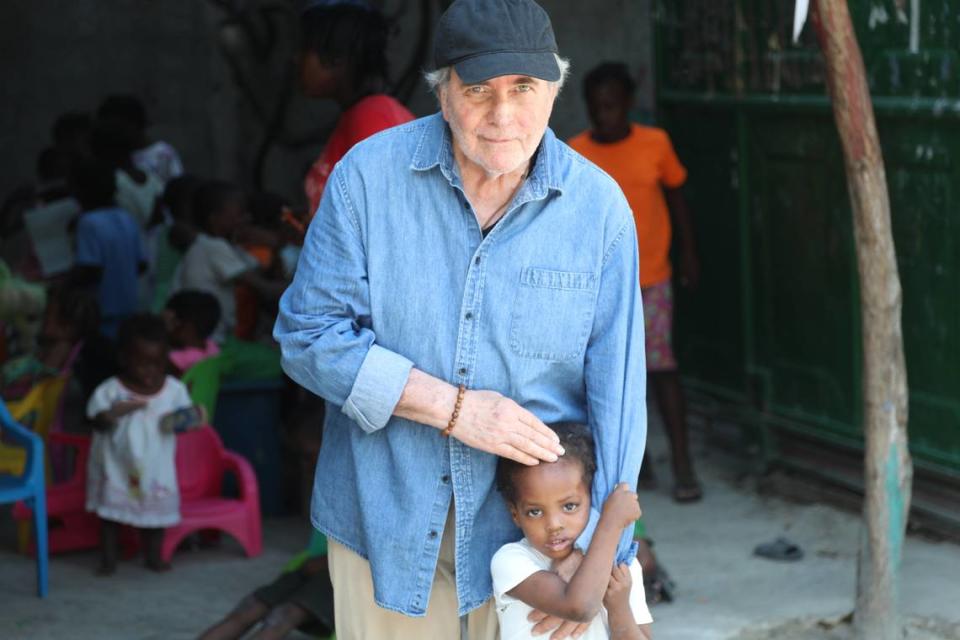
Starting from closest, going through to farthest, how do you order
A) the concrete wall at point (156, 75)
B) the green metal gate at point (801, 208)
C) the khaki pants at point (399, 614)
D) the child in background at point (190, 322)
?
the khaki pants at point (399, 614)
the green metal gate at point (801, 208)
the child in background at point (190, 322)
the concrete wall at point (156, 75)

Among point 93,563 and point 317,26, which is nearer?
point 317,26

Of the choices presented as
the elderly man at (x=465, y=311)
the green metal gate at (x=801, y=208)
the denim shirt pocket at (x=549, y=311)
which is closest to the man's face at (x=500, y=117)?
the elderly man at (x=465, y=311)

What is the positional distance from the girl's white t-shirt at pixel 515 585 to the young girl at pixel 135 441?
2.59 metres

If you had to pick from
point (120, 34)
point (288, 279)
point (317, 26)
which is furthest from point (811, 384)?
point (120, 34)

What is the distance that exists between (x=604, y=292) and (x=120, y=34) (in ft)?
23.7

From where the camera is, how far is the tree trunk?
4.14 meters

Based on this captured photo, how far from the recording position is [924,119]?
197 inches

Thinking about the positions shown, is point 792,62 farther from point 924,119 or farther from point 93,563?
point 93,563

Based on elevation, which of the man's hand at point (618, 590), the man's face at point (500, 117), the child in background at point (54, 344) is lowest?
the child in background at point (54, 344)

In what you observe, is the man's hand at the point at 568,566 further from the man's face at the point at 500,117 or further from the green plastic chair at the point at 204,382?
the green plastic chair at the point at 204,382

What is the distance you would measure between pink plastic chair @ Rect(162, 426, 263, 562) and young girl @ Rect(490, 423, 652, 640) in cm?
270

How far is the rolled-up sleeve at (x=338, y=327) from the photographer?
102 inches

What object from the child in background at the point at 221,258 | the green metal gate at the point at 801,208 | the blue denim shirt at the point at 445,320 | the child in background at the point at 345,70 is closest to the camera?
the blue denim shirt at the point at 445,320

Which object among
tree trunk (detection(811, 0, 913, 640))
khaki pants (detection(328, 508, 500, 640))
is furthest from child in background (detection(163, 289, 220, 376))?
khaki pants (detection(328, 508, 500, 640))
